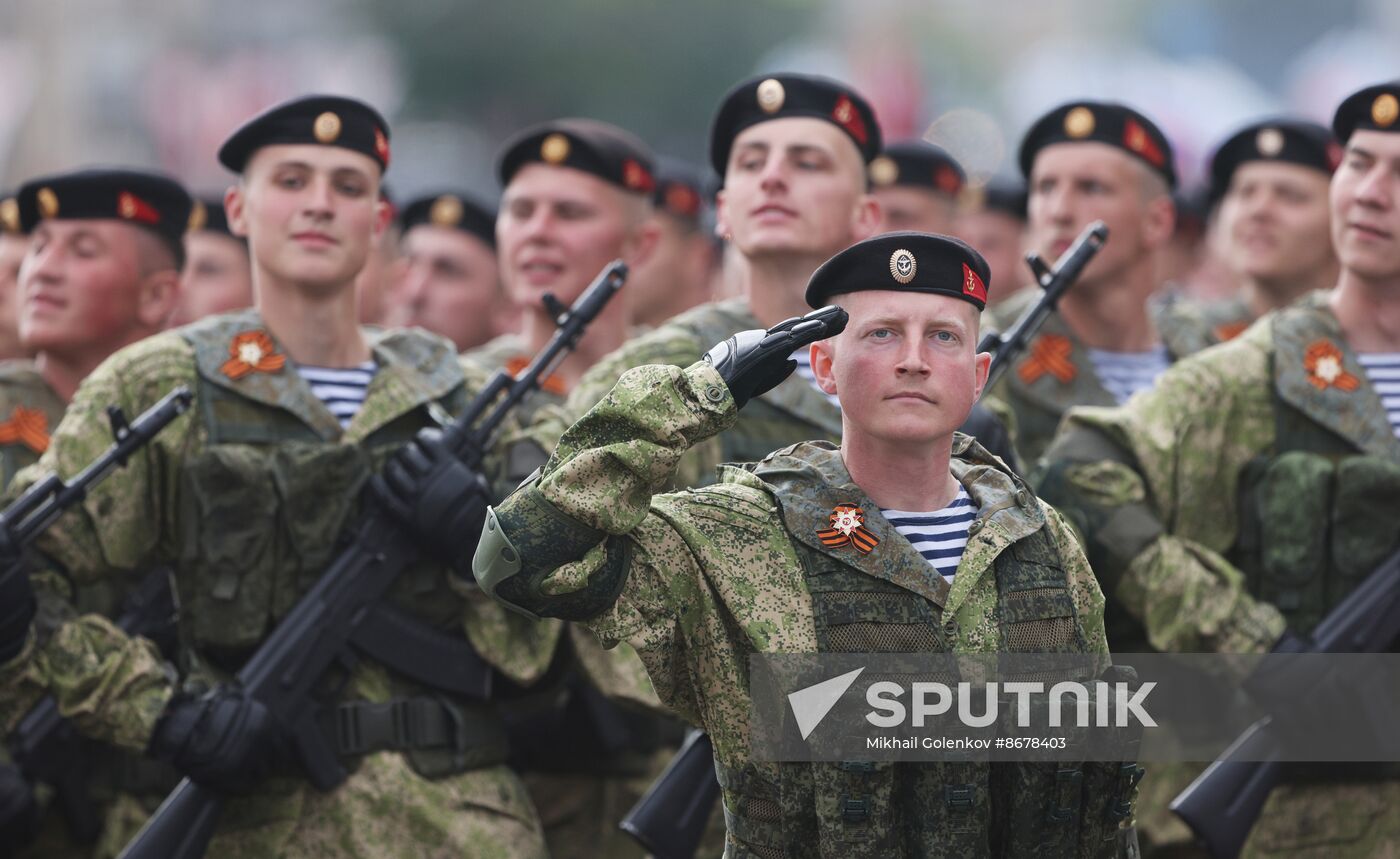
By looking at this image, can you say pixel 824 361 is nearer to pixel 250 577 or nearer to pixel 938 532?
pixel 938 532

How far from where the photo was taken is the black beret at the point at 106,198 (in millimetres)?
8938

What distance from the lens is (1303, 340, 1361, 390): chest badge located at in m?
7.66

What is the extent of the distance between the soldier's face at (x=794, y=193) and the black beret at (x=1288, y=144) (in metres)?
3.03

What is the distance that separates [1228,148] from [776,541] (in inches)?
233

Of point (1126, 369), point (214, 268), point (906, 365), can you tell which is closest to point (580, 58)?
point (214, 268)

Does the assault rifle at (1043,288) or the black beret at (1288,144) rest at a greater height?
the black beret at (1288,144)

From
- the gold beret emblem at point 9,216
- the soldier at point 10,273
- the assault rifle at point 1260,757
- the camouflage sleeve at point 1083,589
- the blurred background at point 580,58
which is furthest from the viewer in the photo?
the blurred background at point 580,58

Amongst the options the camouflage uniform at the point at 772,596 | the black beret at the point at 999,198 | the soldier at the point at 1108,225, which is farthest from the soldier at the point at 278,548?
the black beret at the point at 999,198

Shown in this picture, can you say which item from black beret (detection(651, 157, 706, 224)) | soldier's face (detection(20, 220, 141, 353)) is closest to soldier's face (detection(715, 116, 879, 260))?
soldier's face (detection(20, 220, 141, 353))

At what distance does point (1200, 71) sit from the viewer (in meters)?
46.4

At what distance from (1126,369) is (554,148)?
268 centimetres

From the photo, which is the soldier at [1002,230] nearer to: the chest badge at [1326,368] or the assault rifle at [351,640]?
the chest badge at [1326,368]

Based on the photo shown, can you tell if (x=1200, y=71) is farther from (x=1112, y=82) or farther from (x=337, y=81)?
(x=337, y=81)

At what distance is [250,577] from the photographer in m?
7.29
